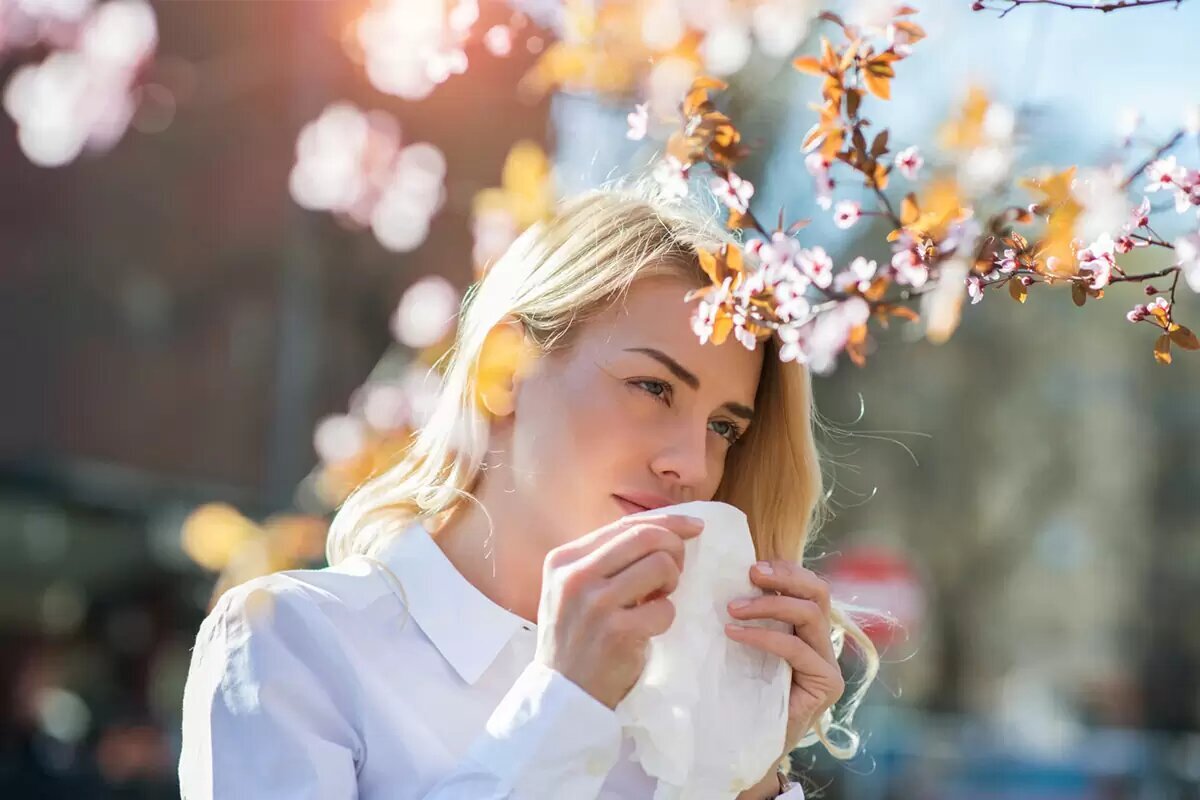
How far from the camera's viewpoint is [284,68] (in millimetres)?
15602

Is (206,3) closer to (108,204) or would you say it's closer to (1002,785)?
(108,204)

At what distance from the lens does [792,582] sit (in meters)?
2.25

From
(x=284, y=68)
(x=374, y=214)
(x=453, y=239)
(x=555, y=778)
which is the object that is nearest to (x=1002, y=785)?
(x=453, y=239)

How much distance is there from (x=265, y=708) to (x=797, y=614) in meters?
0.80

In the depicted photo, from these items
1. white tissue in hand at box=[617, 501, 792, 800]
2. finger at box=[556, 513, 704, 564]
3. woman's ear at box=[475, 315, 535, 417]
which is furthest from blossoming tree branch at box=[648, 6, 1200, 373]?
woman's ear at box=[475, 315, 535, 417]

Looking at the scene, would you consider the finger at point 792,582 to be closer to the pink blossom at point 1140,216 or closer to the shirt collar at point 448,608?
the shirt collar at point 448,608

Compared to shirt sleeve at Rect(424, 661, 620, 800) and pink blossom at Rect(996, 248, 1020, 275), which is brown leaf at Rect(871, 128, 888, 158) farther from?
shirt sleeve at Rect(424, 661, 620, 800)

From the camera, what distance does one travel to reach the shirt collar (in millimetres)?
2252

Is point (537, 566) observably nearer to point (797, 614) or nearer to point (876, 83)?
point (797, 614)

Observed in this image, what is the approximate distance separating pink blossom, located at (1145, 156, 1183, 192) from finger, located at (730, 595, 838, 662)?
787 millimetres

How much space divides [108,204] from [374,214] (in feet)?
42.9

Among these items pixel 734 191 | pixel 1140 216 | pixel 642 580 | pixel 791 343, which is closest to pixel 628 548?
pixel 642 580

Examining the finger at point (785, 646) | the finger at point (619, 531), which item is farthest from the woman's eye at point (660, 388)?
the finger at point (785, 646)

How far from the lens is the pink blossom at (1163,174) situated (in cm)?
192
